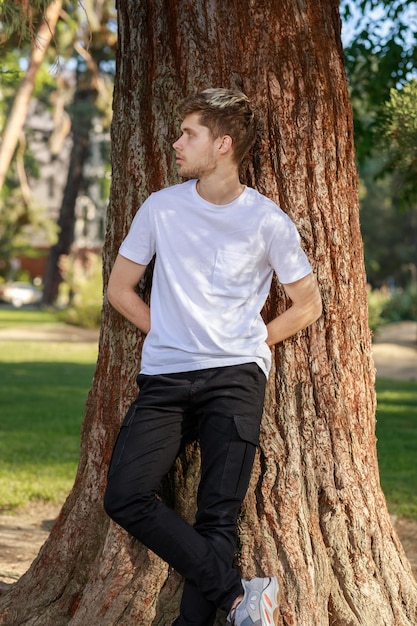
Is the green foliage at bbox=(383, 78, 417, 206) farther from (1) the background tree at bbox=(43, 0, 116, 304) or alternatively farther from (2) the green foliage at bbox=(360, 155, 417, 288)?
(2) the green foliage at bbox=(360, 155, 417, 288)

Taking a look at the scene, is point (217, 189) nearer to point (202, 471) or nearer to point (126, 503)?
point (202, 471)

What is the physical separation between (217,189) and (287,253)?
37cm

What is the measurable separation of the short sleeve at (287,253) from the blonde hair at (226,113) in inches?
13.4

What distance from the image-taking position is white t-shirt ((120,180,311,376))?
3.59 m

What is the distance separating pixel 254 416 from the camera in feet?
12.0

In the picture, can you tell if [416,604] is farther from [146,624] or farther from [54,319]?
[54,319]

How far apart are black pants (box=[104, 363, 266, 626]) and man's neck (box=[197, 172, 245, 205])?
66cm

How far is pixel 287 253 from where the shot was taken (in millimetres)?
3709

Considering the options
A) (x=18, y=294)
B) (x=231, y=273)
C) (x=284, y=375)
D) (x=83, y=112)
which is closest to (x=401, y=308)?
(x=83, y=112)

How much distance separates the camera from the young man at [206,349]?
11.5 feet

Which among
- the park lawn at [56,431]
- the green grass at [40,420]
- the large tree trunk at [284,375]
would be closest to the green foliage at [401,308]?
the green grass at [40,420]

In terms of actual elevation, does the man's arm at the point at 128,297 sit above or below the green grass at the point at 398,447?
above

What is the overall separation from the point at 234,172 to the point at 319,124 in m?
0.56

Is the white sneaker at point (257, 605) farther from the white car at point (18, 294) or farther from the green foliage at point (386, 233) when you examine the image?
the white car at point (18, 294)
